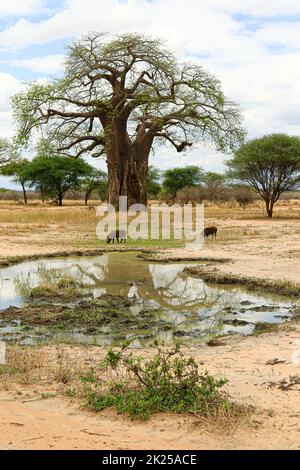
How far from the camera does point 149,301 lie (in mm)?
9492

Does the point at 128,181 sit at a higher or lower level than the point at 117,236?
higher

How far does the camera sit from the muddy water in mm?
7219

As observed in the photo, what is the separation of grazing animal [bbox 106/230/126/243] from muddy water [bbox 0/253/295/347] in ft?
11.0

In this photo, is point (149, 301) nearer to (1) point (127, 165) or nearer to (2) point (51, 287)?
(2) point (51, 287)

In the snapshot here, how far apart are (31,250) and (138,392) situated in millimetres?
11255

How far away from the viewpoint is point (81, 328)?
7516 millimetres

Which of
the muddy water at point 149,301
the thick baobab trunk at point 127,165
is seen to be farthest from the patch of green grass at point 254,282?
the thick baobab trunk at point 127,165

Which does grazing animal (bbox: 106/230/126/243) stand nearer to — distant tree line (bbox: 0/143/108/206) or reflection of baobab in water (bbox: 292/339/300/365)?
reflection of baobab in water (bbox: 292/339/300/365)

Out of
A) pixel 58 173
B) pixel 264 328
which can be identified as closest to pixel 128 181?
pixel 264 328

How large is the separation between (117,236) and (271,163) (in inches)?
643

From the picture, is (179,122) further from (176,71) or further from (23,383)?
(23,383)

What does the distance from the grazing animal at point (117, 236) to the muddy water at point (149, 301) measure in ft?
11.0

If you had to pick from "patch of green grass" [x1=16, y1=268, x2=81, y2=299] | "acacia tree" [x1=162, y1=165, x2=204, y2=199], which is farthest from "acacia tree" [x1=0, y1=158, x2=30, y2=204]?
"patch of green grass" [x1=16, y1=268, x2=81, y2=299]
